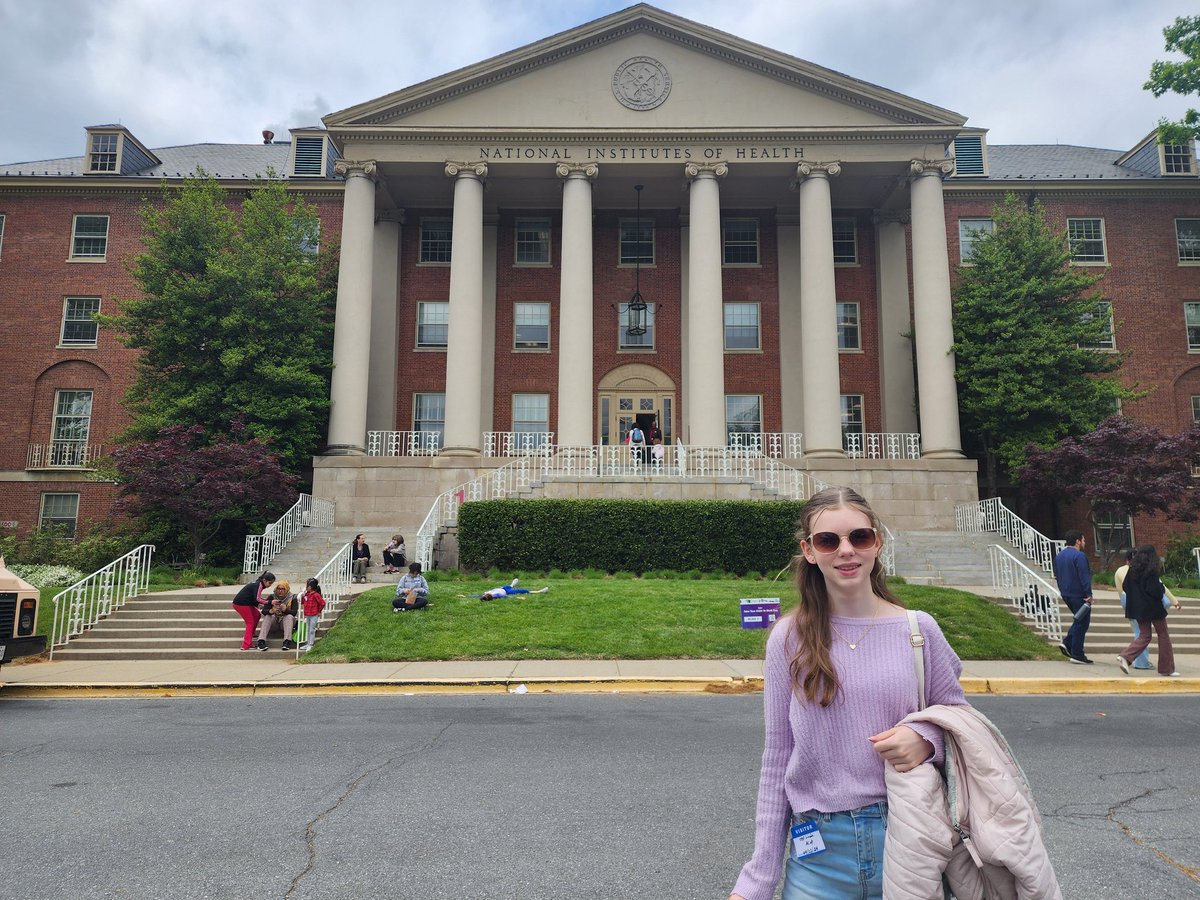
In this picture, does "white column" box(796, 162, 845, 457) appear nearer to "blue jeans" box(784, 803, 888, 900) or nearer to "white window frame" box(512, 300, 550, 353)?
"white window frame" box(512, 300, 550, 353)

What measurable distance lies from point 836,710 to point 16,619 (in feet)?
37.0

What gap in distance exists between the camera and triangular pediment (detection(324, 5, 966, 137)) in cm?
2802

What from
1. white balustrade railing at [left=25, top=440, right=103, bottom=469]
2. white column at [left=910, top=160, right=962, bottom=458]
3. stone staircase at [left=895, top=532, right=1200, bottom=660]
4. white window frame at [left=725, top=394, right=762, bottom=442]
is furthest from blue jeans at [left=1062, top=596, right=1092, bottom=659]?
white balustrade railing at [left=25, top=440, right=103, bottom=469]

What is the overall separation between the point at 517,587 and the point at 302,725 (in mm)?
8521

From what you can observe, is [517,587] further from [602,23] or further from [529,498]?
[602,23]

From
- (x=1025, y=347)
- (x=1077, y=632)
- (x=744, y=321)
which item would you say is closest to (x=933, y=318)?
(x=1025, y=347)

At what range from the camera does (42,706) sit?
10.2 m

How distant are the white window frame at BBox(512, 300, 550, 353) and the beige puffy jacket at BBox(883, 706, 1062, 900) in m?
31.1

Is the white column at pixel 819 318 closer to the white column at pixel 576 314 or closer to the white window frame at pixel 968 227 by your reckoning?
the white column at pixel 576 314

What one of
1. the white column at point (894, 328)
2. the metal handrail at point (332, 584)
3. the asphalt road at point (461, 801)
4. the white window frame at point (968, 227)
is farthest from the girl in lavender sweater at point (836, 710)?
the white window frame at point (968, 227)

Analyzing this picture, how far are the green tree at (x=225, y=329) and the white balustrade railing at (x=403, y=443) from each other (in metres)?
2.22

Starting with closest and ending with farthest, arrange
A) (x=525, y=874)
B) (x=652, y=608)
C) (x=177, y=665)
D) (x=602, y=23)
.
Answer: (x=525, y=874), (x=177, y=665), (x=652, y=608), (x=602, y=23)

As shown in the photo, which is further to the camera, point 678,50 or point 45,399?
point 45,399

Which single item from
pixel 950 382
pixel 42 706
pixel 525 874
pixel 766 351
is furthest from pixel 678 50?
pixel 525 874
